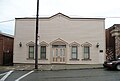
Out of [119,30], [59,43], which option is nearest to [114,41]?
[119,30]

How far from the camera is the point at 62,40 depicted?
106 feet

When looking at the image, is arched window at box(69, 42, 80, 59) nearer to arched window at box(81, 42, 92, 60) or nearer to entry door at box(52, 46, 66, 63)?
arched window at box(81, 42, 92, 60)

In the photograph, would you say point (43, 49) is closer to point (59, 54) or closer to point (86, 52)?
point (59, 54)

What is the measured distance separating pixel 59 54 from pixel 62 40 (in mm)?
1880

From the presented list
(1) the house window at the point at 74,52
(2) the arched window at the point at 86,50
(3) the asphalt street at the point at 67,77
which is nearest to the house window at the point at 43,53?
(1) the house window at the point at 74,52

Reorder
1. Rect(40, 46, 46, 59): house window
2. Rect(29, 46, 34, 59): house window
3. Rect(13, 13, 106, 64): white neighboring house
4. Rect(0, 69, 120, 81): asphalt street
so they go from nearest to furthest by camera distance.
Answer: Rect(0, 69, 120, 81): asphalt street
Rect(13, 13, 106, 64): white neighboring house
Rect(40, 46, 46, 59): house window
Rect(29, 46, 34, 59): house window

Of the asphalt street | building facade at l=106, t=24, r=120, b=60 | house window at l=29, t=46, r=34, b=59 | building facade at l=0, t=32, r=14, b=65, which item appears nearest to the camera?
the asphalt street

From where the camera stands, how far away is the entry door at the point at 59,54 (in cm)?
3212

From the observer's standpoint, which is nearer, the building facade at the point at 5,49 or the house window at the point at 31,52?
the house window at the point at 31,52

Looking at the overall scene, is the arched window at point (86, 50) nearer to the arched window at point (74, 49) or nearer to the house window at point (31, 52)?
the arched window at point (74, 49)

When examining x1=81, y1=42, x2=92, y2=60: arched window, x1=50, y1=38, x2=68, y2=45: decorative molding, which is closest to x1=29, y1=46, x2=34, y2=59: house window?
x1=50, y1=38, x2=68, y2=45: decorative molding

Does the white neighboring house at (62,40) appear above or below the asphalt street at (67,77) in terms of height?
above

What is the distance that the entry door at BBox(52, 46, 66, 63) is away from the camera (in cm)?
3212

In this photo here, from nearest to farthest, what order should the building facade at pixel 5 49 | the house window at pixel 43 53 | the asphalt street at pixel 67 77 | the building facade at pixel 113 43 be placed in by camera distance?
the asphalt street at pixel 67 77 < the house window at pixel 43 53 < the building facade at pixel 113 43 < the building facade at pixel 5 49
